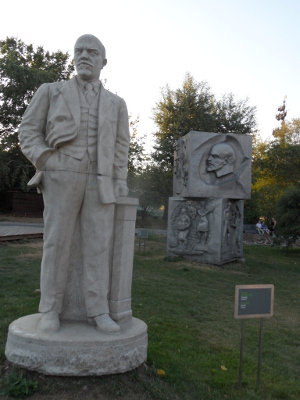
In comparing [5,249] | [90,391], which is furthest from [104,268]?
[5,249]

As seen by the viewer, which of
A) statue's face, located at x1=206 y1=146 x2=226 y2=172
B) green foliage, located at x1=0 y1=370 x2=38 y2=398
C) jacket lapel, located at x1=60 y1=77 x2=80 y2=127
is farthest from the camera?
statue's face, located at x1=206 y1=146 x2=226 y2=172

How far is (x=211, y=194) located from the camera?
11555mm

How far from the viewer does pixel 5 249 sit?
11.0 metres

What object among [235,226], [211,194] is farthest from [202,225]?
[235,226]

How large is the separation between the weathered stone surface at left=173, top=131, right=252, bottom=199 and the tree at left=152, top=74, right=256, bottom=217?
17.2m

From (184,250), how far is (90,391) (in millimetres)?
8980

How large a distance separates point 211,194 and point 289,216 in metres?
5.91

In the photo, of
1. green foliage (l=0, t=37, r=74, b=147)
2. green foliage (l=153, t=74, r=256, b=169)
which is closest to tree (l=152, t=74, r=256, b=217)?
green foliage (l=153, t=74, r=256, b=169)

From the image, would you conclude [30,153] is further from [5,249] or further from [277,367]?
[5,249]

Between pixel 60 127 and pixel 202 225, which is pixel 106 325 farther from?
pixel 202 225

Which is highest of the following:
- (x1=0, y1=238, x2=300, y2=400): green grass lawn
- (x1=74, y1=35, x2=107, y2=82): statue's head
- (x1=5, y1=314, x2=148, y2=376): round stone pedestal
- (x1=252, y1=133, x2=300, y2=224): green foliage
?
(x1=252, y1=133, x2=300, y2=224): green foliage

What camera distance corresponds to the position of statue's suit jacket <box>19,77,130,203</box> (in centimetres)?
360

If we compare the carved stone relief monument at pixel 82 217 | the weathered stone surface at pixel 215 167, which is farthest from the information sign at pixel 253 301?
the weathered stone surface at pixel 215 167

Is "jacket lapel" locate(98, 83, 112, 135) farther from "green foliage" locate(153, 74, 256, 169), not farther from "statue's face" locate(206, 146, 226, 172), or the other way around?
"green foliage" locate(153, 74, 256, 169)
